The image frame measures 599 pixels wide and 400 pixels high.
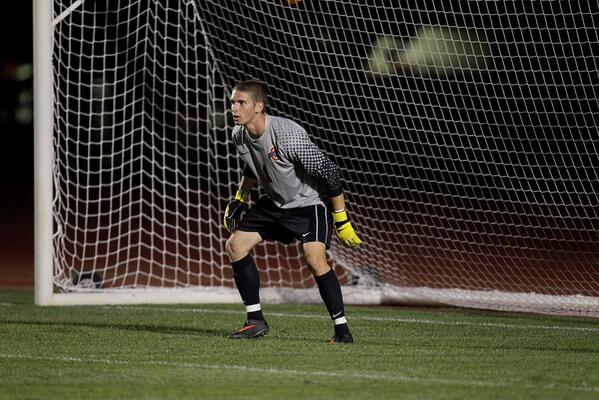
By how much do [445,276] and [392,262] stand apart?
64 cm

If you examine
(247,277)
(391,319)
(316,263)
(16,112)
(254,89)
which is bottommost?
(391,319)

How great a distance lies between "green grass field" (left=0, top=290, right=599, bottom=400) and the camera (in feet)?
17.9

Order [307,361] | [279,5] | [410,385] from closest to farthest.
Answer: [410,385]
[307,361]
[279,5]

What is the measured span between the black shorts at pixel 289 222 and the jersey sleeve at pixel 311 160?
22 cm

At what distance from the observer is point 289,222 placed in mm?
7359

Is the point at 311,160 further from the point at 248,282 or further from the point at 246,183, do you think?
the point at 248,282

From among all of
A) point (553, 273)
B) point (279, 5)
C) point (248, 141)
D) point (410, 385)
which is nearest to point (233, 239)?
point (248, 141)

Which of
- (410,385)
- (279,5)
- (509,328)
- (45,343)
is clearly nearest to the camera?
(410,385)

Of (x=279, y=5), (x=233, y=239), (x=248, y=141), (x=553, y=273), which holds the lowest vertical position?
(x=553, y=273)

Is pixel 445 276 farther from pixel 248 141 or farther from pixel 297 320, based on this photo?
pixel 248 141

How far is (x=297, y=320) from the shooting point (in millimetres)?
8953

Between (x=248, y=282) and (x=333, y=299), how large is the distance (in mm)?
591

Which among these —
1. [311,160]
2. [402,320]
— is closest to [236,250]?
[311,160]

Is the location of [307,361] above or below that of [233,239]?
below
